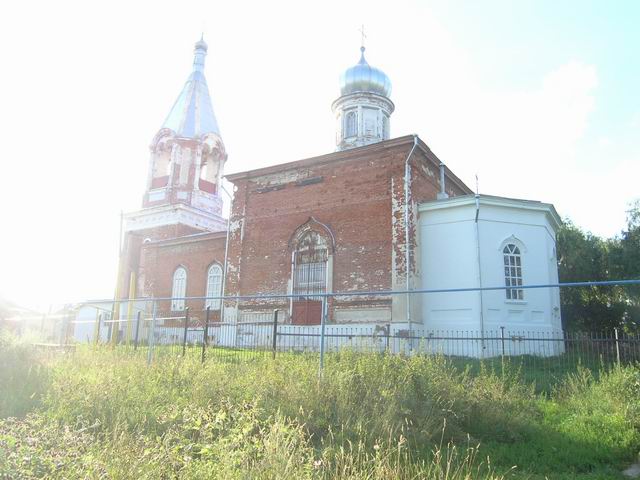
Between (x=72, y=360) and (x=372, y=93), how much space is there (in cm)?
1816

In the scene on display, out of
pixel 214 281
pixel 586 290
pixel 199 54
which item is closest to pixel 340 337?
pixel 214 281

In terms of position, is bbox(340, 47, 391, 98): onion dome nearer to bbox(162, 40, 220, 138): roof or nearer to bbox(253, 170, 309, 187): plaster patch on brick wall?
bbox(253, 170, 309, 187): plaster patch on brick wall

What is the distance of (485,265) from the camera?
53.2 ft

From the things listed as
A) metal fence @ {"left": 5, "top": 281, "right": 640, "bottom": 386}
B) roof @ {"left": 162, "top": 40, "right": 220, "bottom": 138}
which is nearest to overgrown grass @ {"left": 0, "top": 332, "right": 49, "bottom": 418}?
metal fence @ {"left": 5, "top": 281, "right": 640, "bottom": 386}

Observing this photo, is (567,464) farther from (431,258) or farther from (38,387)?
(431,258)

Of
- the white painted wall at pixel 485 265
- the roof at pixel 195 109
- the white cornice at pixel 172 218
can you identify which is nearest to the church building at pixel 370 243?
the white painted wall at pixel 485 265

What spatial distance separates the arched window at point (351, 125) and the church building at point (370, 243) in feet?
0.16

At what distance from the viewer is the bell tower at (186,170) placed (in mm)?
25562

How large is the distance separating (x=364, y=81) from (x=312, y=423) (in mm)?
20290

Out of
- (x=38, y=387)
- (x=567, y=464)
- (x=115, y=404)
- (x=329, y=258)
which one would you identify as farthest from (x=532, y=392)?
(x=329, y=258)

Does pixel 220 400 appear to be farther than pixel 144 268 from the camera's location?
No

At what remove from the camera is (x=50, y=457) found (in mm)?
3994

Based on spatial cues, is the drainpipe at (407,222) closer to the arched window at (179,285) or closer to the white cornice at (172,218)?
the arched window at (179,285)

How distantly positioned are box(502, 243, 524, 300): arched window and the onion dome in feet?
35.5
